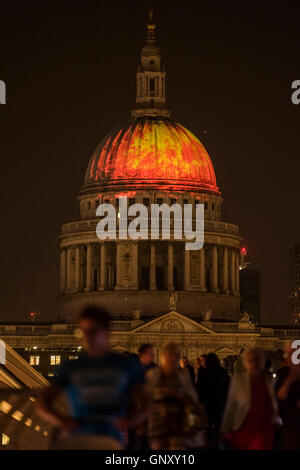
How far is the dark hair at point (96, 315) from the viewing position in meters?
21.4

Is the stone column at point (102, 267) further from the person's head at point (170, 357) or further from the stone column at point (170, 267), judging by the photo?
the person's head at point (170, 357)

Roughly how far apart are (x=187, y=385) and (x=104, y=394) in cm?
566

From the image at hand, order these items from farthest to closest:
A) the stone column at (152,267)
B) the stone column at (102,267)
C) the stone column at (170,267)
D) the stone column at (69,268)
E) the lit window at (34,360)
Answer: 1. the stone column at (69,268)
2. the stone column at (152,267)
3. the stone column at (170,267)
4. the stone column at (102,267)
5. the lit window at (34,360)

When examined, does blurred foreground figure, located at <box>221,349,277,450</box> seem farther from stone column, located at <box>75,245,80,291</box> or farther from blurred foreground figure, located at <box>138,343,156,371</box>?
stone column, located at <box>75,245,80,291</box>

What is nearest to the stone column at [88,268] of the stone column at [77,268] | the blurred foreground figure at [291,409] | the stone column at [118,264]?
the stone column at [77,268]

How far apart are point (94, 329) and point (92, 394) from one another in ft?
2.61

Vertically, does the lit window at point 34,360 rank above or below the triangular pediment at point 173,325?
below

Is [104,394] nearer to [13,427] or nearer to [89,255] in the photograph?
[13,427]

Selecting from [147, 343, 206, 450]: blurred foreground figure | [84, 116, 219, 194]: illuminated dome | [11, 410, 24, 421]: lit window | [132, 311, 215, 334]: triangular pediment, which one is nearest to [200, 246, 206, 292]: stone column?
[84, 116, 219, 194]: illuminated dome

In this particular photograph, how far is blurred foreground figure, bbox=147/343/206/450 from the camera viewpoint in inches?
1027

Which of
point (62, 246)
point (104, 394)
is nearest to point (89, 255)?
point (62, 246)

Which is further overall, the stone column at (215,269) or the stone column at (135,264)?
the stone column at (215,269)

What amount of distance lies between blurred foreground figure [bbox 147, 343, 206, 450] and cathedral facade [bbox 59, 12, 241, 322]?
467ft

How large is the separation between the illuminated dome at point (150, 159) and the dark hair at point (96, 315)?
15768 cm
